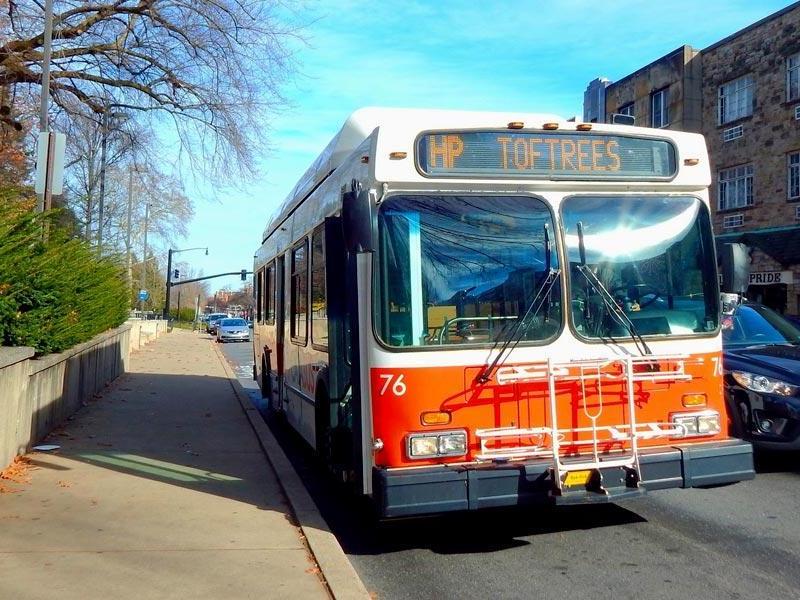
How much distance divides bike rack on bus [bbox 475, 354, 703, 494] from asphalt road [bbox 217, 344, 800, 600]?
612 mm

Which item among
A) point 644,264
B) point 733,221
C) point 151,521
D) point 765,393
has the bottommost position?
point 151,521

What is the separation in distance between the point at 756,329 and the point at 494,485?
18.8ft

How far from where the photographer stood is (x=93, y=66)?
18953mm

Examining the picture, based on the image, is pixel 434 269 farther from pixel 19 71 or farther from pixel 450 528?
pixel 19 71

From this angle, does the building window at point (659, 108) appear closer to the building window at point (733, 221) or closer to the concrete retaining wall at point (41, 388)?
the building window at point (733, 221)

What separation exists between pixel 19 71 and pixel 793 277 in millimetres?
21488

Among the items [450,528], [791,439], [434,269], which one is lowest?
[450,528]

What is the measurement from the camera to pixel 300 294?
29.1 ft

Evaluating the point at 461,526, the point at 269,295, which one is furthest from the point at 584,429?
the point at 269,295

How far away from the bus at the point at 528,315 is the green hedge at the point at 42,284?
14.0ft

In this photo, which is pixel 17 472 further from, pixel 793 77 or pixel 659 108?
pixel 659 108

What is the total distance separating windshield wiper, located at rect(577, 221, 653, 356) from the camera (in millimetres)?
5883

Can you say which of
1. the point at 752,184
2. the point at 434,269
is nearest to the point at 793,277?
the point at 752,184

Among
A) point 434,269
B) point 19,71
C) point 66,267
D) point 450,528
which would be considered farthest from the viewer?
point 19,71
